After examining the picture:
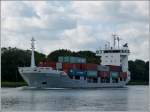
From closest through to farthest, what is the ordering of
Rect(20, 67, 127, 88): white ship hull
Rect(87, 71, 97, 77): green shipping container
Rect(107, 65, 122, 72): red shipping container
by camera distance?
1. Rect(20, 67, 127, 88): white ship hull
2. Rect(87, 71, 97, 77): green shipping container
3. Rect(107, 65, 122, 72): red shipping container

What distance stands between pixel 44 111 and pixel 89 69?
168 ft

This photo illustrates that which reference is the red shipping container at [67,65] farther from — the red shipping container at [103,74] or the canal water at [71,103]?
the canal water at [71,103]

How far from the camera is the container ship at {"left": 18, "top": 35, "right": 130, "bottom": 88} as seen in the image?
73.7 meters

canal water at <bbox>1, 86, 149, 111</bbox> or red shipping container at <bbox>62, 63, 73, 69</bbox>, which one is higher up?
red shipping container at <bbox>62, 63, 73, 69</bbox>

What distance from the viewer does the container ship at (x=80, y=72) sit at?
242 feet

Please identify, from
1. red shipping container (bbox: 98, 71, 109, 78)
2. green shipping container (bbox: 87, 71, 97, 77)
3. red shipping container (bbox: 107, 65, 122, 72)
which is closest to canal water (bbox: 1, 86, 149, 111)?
green shipping container (bbox: 87, 71, 97, 77)

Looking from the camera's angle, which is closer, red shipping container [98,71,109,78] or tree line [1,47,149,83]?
red shipping container [98,71,109,78]

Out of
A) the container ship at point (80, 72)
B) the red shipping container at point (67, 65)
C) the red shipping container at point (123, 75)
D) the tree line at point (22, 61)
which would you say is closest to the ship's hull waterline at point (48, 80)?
the container ship at point (80, 72)

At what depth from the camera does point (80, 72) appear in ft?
266

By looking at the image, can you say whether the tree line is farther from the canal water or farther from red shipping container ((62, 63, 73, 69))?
the canal water

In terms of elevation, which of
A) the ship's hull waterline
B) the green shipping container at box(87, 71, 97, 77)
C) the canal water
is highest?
the green shipping container at box(87, 71, 97, 77)

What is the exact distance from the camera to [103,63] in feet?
317

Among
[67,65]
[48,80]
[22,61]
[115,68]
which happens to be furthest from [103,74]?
[22,61]

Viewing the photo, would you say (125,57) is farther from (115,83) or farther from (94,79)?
(94,79)
